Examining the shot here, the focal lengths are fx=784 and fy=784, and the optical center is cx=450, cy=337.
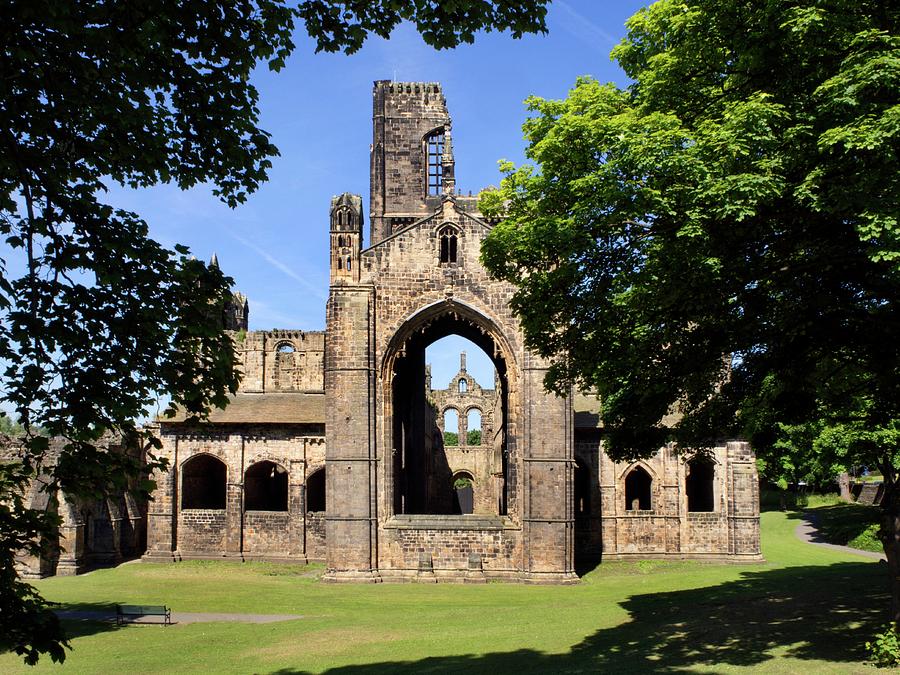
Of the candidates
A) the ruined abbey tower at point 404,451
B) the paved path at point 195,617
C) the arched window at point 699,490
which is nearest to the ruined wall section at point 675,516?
the ruined abbey tower at point 404,451

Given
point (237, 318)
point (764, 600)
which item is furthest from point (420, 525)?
point (237, 318)

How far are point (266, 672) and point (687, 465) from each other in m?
22.8

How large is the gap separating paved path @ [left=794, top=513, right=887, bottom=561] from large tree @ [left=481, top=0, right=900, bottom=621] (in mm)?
17737

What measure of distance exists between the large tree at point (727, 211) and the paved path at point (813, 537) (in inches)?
698

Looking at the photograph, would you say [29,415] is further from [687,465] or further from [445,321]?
[687,465]

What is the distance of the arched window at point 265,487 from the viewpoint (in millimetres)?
36562

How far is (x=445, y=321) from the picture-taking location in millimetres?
29125

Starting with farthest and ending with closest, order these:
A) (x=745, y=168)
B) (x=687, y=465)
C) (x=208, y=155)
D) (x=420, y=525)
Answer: (x=687, y=465) < (x=420, y=525) < (x=745, y=168) < (x=208, y=155)

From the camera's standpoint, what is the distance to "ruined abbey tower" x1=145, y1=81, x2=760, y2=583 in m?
25.7

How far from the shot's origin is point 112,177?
927cm

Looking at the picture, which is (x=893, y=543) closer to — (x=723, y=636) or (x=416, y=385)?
(x=723, y=636)

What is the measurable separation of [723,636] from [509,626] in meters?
5.29

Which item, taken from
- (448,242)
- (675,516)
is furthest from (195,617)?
(675,516)

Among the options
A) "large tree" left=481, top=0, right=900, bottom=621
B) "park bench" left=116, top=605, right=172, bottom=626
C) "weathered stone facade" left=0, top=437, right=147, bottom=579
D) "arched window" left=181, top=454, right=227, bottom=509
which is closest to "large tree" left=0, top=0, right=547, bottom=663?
"large tree" left=481, top=0, right=900, bottom=621
